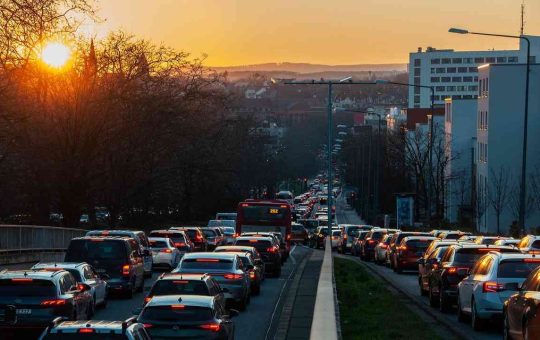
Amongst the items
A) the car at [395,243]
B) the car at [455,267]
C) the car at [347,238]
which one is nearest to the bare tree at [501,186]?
the car at [347,238]

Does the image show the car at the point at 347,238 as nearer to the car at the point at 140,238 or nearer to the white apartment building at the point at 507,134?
the white apartment building at the point at 507,134

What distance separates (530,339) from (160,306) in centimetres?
537

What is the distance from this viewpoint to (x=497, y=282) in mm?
22656

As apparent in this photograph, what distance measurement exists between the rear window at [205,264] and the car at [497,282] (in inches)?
317

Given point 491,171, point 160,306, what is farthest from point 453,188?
point 160,306

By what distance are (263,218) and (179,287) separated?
41646 mm

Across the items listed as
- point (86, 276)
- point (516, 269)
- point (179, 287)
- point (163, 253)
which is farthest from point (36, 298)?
point (163, 253)

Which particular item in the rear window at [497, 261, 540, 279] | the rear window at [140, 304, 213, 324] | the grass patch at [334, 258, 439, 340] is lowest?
the grass patch at [334, 258, 439, 340]

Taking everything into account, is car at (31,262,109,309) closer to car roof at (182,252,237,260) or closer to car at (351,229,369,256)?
car roof at (182,252,237,260)

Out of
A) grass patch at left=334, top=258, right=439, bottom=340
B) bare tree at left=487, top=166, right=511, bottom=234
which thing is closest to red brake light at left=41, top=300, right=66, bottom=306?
grass patch at left=334, top=258, right=439, bottom=340

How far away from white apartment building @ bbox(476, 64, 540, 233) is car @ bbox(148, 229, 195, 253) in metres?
42.0

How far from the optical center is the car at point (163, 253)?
47.2 meters

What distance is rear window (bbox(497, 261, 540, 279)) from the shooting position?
22609mm

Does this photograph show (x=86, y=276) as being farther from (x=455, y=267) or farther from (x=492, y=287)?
→ (x=492, y=287)
